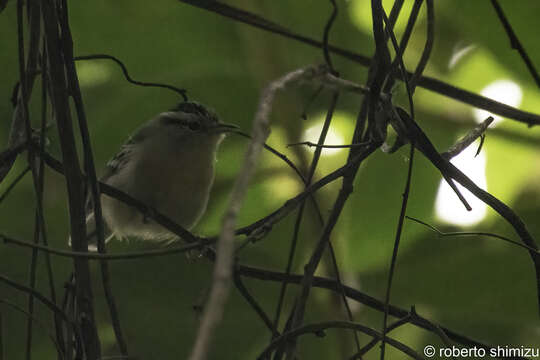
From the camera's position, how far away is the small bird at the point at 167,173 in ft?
12.1

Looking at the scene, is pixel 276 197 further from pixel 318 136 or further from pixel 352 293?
pixel 352 293

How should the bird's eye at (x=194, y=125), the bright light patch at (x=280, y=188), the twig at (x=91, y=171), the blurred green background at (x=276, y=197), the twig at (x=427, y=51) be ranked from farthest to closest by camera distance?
the bird's eye at (x=194, y=125)
the bright light patch at (x=280, y=188)
the blurred green background at (x=276, y=197)
the twig at (x=427, y=51)
the twig at (x=91, y=171)

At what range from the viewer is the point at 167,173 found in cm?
376

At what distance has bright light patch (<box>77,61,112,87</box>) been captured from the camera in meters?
2.86

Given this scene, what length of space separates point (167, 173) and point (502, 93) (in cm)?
156

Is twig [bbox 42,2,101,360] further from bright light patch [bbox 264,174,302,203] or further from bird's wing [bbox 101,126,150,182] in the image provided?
bird's wing [bbox 101,126,150,182]

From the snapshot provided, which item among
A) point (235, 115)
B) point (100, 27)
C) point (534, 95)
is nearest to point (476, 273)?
point (534, 95)

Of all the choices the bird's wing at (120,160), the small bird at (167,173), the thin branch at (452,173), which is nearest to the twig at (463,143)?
the thin branch at (452,173)

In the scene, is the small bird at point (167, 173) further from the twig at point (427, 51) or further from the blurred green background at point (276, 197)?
the twig at point (427, 51)

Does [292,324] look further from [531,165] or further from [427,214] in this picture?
[531,165]

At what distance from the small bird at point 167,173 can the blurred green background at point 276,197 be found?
2.43ft

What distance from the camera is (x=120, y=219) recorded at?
372 centimetres

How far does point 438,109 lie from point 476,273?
706 mm

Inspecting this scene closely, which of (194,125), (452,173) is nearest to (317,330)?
(452,173)
